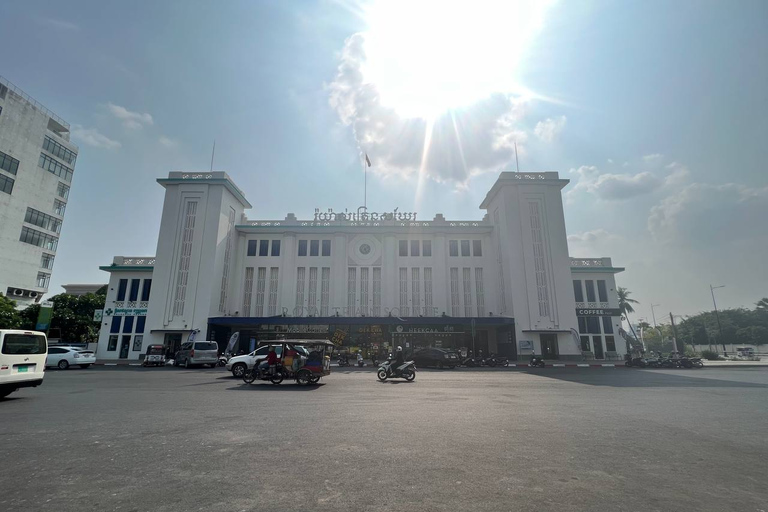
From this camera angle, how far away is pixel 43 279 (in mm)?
54375

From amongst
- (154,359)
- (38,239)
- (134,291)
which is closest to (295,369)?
(154,359)

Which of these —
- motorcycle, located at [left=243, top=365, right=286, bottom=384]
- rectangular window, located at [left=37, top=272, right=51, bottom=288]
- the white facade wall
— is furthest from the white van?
rectangular window, located at [left=37, top=272, right=51, bottom=288]

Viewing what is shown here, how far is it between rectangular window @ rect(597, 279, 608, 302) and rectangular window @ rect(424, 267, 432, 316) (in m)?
19.6

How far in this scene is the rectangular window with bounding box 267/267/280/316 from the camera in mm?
39284

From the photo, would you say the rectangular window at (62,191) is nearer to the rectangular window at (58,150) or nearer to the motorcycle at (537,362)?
the rectangular window at (58,150)

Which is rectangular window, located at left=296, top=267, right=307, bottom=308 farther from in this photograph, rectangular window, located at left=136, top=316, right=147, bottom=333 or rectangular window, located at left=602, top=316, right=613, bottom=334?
rectangular window, located at left=602, top=316, right=613, bottom=334

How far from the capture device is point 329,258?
40875 millimetres

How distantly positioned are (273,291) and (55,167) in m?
47.0

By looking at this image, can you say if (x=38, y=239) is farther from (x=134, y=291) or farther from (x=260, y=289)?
(x=260, y=289)

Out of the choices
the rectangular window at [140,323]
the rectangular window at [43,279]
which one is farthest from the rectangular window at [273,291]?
the rectangular window at [43,279]

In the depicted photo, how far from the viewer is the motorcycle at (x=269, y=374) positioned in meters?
15.9

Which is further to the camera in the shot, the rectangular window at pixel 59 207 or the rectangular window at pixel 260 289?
the rectangular window at pixel 59 207

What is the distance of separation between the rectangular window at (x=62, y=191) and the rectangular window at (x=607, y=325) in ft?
265

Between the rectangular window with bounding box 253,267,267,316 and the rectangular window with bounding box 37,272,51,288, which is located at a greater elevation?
the rectangular window with bounding box 37,272,51,288
